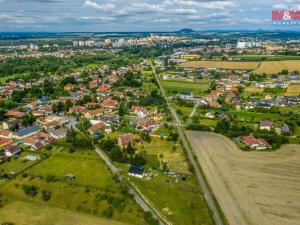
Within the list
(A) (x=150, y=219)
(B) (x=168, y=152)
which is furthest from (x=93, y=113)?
(A) (x=150, y=219)

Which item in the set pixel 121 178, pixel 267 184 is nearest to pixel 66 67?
pixel 121 178

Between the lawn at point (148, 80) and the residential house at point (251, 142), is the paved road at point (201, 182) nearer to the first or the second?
the residential house at point (251, 142)

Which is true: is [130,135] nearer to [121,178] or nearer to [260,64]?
[121,178]

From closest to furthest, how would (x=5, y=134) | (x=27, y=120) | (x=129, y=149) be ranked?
(x=129, y=149)
(x=5, y=134)
(x=27, y=120)

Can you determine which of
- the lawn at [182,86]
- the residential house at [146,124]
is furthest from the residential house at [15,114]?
the lawn at [182,86]

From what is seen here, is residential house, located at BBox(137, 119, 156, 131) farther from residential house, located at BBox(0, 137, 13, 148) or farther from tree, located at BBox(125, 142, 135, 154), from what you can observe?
residential house, located at BBox(0, 137, 13, 148)

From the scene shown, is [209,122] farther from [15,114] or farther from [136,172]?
[15,114]
